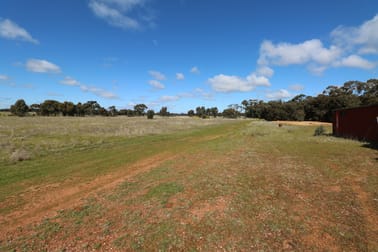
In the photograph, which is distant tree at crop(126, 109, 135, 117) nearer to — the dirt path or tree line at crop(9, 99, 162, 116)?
tree line at crop(9, 99, 162, 116)

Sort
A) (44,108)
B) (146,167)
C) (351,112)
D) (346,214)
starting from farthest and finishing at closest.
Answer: (44,108), (351,112), (146,167), (346,214)

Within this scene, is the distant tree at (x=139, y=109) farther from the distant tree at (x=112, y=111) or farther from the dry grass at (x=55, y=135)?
the dry grass at (x=55, y=135)

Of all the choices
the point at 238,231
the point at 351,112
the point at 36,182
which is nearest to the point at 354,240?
the point at 238,231

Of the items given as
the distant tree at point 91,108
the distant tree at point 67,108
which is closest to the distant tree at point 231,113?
the distant tree at point 91,108

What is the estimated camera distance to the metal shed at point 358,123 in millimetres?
15961

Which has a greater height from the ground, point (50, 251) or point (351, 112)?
point (351, 112)

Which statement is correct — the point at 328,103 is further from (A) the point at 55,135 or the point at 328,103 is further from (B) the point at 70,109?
(B) the point at 70,109

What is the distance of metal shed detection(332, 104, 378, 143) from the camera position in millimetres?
15961

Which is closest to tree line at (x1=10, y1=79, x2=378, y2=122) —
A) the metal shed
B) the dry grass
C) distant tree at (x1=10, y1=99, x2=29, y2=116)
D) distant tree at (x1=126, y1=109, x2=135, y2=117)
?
distant tree at (x1=10, y1=99, x2=29, y2=116)

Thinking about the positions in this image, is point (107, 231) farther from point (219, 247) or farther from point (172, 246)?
point (219, 247)

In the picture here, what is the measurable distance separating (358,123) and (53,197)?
2311cm

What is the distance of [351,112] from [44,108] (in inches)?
4417

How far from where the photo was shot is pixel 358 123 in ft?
57.6

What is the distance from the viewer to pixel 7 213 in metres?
5.42
